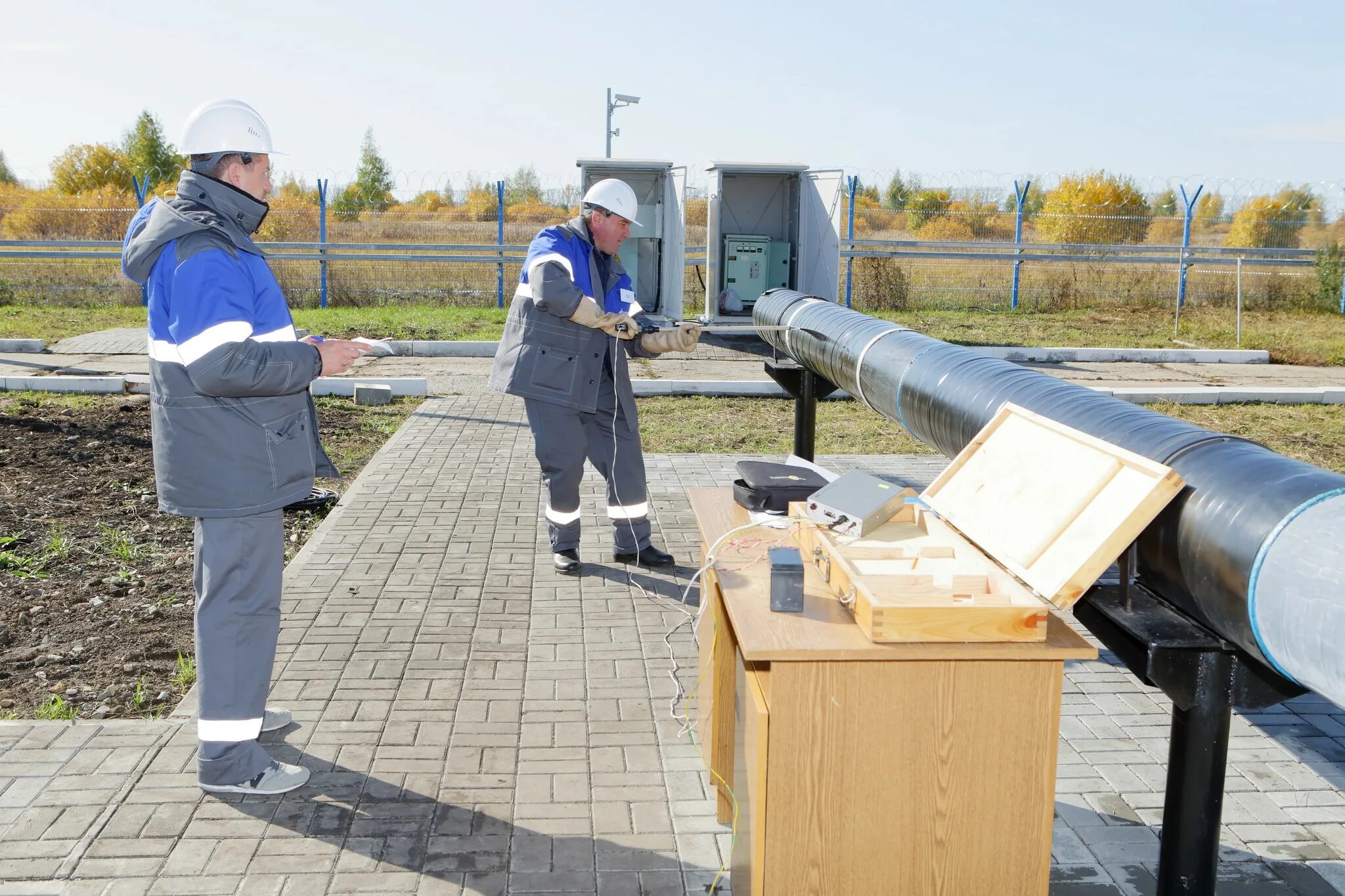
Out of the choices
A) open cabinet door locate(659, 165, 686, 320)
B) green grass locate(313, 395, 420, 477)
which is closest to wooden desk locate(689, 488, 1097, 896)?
green grass locate(313, 395, 420, 477)

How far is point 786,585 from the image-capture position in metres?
2.93

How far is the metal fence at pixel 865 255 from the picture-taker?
65.7 ft

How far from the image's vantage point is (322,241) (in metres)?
19.5

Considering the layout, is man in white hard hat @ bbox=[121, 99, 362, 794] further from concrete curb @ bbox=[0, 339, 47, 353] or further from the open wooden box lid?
concrete curb @ bbox=[0, 339, 47, 353]

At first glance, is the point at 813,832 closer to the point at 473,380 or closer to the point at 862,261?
the point at 473,380

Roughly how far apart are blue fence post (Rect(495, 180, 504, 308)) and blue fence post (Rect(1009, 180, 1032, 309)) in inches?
359

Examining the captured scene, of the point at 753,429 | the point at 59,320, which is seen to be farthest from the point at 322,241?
the point at 753,429

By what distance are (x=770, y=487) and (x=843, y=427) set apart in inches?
274


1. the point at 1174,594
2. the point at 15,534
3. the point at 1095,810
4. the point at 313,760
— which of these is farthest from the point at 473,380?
the point at 1174,594

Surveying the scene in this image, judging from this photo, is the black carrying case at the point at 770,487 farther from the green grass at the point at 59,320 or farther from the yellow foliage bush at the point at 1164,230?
the yellow foliage bush at the point at 1164,230

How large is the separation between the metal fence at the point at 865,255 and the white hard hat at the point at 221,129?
15155 mm

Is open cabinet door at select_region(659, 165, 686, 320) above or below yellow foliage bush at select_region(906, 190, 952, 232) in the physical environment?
below

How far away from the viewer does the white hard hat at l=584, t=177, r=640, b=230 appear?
587cm

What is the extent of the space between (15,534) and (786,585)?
18.6ft
